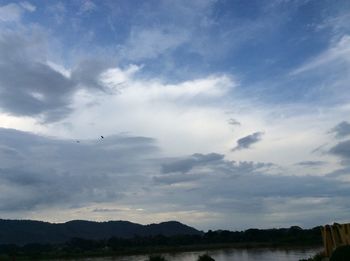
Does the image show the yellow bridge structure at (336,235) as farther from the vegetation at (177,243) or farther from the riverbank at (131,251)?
the vegetation at (177,243)

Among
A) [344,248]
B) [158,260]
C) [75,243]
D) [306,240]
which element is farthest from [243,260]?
[75,243]

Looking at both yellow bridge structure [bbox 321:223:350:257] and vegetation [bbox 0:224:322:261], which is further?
vegetation [bbox 0:224:322:261]

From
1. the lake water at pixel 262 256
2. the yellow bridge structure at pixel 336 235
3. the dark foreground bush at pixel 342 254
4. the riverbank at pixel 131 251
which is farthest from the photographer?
the riverbank at pixel 131 251

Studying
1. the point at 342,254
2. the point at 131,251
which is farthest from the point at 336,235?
the point at 131,251

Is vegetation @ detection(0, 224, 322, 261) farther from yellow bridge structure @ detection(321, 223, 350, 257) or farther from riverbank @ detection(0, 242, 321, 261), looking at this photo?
yellow bridge structure @ detection(321, 223, 350, 257)

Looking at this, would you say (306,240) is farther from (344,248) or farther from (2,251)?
(344,248)

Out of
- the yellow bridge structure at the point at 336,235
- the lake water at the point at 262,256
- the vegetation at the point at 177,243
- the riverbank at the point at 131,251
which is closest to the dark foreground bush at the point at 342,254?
the yellow bridge structure at the point at 336,235

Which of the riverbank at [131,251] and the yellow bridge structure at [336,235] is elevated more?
the riverbank at [131,251]

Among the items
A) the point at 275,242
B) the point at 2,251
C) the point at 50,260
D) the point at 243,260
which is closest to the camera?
the point at 243,260

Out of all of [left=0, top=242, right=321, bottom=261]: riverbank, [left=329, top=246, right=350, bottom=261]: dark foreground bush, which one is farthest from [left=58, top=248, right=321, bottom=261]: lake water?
[left=329, top=246, right=350, bottom=261]: dark foreground bush

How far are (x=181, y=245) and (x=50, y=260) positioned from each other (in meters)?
47.1

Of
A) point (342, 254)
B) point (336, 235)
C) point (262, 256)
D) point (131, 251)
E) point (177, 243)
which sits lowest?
point (342, 254)

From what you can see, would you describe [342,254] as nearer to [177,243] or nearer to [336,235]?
[336,235]

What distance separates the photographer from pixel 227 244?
141m
